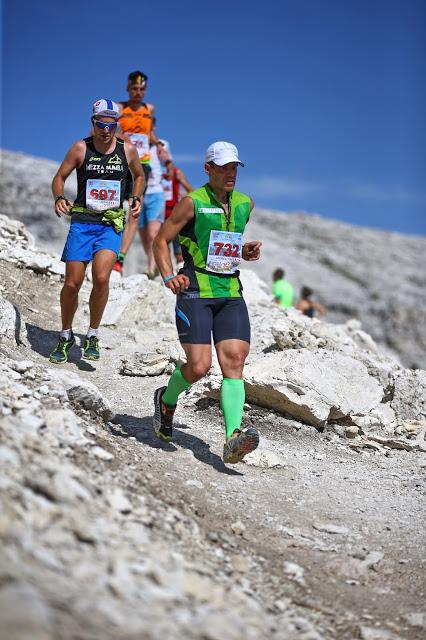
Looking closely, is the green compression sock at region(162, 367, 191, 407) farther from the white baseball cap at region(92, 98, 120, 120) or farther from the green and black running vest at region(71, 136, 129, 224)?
the white baseball cap at region(92, 98, 120, 120)

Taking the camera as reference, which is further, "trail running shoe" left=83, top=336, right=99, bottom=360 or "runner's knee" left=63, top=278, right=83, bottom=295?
"trail running shoe" left=83, top=336, right=99, bottom=360

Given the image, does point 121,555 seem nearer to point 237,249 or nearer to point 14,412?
point 14,412

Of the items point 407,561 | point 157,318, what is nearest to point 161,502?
point 407,561

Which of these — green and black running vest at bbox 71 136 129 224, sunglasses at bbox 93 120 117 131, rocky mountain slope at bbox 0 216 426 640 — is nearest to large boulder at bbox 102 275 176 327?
rocky mountain slope at bbox 0 216 426 640

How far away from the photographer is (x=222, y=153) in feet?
18.0

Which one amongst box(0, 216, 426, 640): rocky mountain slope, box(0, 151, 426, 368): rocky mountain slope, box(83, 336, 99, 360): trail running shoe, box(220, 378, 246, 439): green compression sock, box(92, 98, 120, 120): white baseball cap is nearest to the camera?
box(0, 216, 426, 640): rocky mountain slope

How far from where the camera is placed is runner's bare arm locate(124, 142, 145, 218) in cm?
742

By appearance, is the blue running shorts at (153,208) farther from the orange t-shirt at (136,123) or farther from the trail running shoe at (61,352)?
the trail running shoe at (61,352)

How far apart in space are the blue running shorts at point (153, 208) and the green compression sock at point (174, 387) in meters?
5.91

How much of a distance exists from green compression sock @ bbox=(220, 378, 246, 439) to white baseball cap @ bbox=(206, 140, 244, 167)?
4.94 feet

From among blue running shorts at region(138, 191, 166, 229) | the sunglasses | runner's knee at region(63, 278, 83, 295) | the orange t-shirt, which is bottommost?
runner's knee at region(63, 278, 83, 295)

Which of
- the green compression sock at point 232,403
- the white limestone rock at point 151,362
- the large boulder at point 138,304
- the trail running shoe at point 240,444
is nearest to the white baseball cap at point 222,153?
the green compression sock at point 232,403

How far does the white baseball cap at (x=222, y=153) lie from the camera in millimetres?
5461

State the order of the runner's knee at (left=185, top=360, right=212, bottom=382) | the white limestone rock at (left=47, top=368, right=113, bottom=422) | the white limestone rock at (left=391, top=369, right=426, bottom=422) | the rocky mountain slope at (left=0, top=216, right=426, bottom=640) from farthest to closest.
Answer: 1. the white limestone rock at (left=391, top=369, right=426, bottom=422)
2. the white limestone rock at (left=47, top=368, right=113, bottom=422)
3. the runner's knee at (left=185, top=360, right=212, bottom=382)
4. the rocky mountain slope at (left=0, top=216, right=426, bottom=640)
